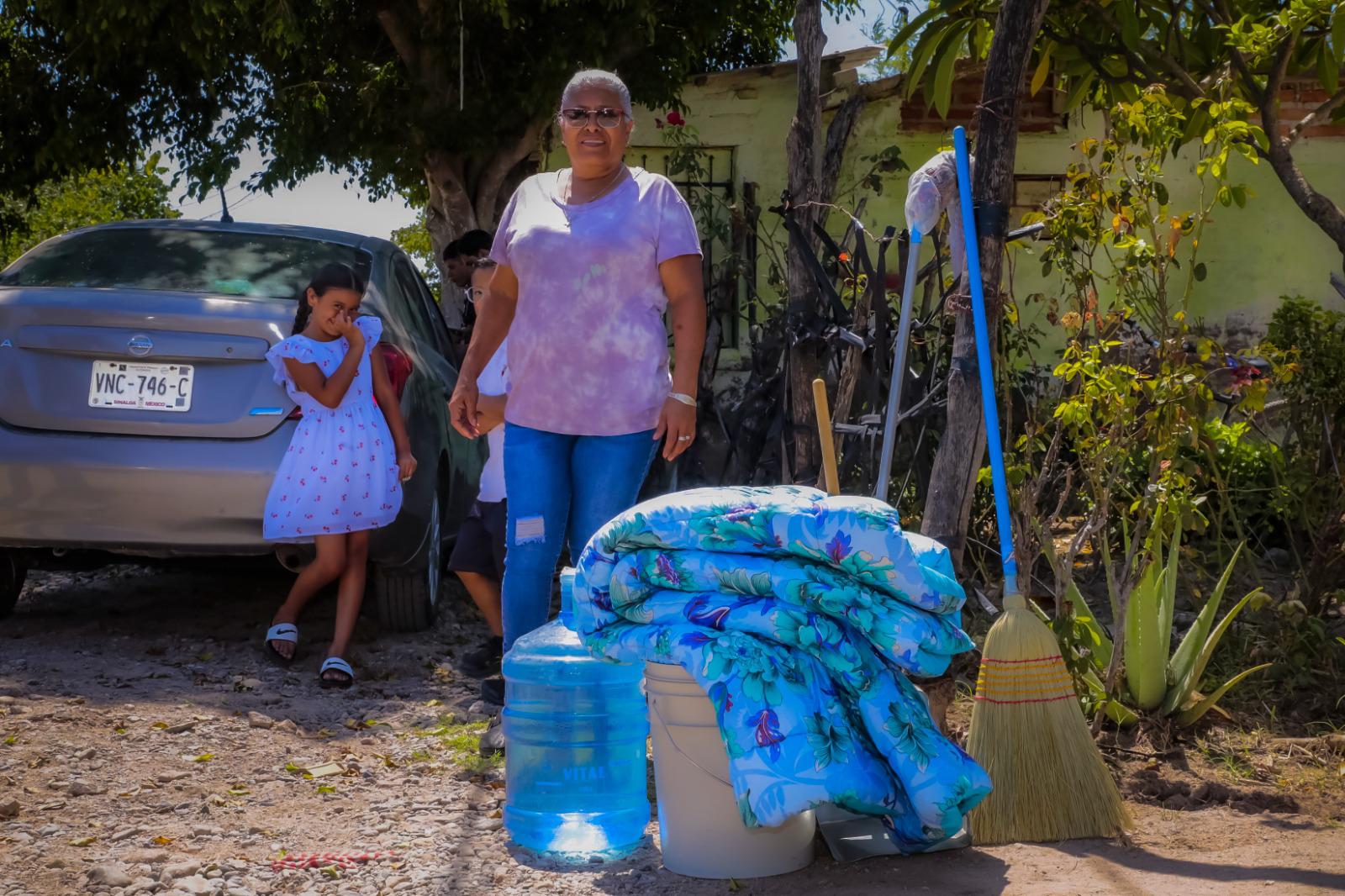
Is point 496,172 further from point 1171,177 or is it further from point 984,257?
point 984,257

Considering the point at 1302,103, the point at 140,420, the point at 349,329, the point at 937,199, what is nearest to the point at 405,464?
the point at 349,329

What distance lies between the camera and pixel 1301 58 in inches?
204

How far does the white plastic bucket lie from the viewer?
3.26 meters

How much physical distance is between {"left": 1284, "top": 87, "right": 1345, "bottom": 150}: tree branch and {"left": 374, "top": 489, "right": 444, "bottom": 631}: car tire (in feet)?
11.4

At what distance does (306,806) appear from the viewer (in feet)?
12.9

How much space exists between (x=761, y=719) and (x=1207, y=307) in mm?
8155

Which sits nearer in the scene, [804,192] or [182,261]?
[182,261]

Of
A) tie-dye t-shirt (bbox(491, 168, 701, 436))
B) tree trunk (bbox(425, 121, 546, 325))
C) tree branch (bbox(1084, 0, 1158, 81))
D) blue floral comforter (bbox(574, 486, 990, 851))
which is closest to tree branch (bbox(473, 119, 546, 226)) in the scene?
tree trunk (bbox(425, 121, 546, 325))

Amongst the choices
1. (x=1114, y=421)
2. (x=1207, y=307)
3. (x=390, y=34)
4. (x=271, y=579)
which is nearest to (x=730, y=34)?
(x=390, y=34)

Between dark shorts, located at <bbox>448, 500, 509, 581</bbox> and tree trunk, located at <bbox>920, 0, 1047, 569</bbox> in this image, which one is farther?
dark shorts, located at <bbox>448, 500, 509, 581</bbox>

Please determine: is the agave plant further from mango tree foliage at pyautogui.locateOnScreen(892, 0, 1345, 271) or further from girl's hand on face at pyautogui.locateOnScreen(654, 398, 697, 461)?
mango tree foliage at pyautogui.locateOnScreen(892, 0, 1345, 271)

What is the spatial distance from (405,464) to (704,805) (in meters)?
2.54

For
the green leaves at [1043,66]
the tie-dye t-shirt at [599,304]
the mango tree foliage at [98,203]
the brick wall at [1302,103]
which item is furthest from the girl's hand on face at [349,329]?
the mango tree foliage at [98,203]

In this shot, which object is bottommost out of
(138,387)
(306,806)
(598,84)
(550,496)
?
(306,806)
